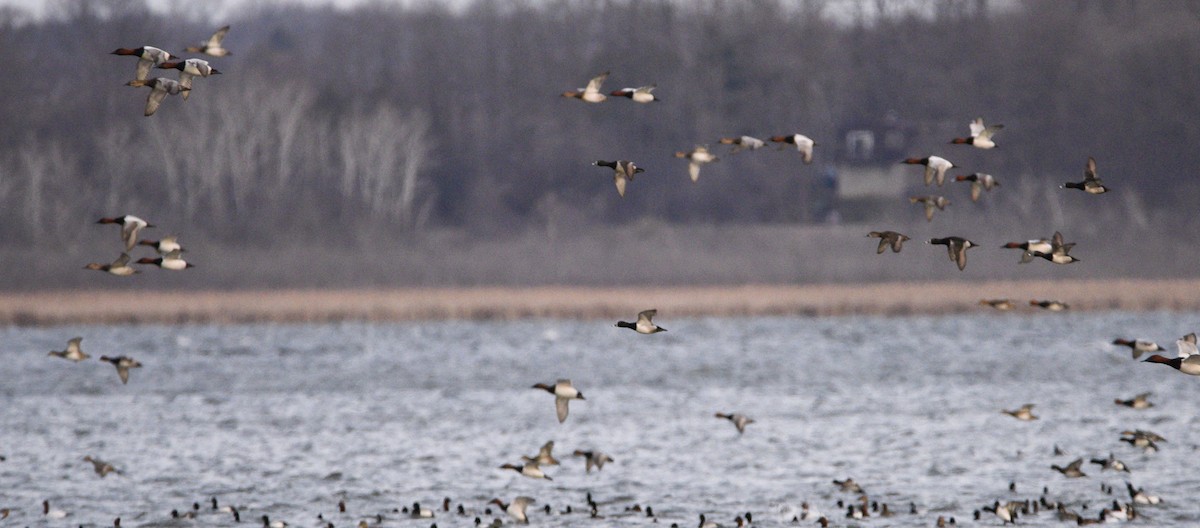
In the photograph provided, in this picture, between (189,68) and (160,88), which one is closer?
(160,88)

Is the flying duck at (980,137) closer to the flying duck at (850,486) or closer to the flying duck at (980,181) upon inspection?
the flying duck at (980,181)

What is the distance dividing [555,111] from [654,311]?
181 ft

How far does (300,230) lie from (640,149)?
55.5 feet

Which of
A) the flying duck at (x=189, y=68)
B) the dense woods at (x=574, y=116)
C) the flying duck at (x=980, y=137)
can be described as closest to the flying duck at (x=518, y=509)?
the flying duck at (x=189, y=68)

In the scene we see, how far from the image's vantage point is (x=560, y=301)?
39.1 m

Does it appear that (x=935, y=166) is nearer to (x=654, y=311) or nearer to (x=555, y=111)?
(x=654, y=311)

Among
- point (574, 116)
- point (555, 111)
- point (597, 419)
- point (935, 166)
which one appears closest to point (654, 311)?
point (935, 166)

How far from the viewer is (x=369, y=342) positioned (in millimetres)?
37531

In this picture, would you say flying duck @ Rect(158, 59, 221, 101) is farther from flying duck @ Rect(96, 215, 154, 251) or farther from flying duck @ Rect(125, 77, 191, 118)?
flying duck @ Rect(96, 215, 154, 251)

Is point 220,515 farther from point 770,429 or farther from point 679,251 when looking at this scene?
point 679,251

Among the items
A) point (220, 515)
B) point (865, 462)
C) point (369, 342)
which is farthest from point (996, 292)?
point (220, 515)

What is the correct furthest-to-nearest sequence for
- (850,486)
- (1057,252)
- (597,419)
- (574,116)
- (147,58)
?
(574,116)
(597,419)
(850,486)
(1057,252)
(147,58)

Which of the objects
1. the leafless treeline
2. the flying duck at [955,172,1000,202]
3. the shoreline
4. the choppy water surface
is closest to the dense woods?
the leafless treeline

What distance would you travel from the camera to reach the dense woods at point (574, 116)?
55094 millimetres
